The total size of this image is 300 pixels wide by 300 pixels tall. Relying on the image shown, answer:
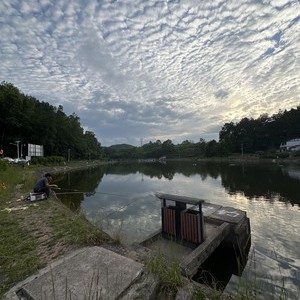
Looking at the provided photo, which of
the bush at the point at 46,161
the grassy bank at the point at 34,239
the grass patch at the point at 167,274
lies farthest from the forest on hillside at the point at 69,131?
the grass patch at the point at 167,274

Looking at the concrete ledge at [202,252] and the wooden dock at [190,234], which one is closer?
the concrete ledge at [202,252]

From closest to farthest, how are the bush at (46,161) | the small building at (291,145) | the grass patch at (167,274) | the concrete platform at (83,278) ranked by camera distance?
1. the concrete platform at (83,278)
2. the grass patch at (167,274)
3. the bush at (46,161)
4. the small building at (291,145)

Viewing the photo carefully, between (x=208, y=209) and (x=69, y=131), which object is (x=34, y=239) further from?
(x=69, y=131)

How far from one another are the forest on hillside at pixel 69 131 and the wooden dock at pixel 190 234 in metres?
45.9

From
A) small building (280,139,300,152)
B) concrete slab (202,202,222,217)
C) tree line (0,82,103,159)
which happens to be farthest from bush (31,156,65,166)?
small building (280,139,300,152)

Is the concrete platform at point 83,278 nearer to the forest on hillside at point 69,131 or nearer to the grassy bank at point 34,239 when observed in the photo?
the grassy bank at point 34,239

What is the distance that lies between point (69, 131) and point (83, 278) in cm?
6546

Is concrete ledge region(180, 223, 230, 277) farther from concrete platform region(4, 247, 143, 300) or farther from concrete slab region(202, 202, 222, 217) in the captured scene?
concrete platform region(4, 247, 143, 300)

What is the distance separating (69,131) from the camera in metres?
64.1

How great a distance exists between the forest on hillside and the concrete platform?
4678 centimetres

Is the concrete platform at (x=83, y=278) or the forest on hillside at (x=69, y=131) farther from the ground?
the forest on hillside at (x=69, y=131)

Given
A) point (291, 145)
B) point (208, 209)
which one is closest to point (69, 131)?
point (208, 209)

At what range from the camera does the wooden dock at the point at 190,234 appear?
5.25 m

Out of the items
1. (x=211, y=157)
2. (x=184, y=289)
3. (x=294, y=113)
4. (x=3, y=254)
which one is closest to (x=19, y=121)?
(x=3, y=254)
